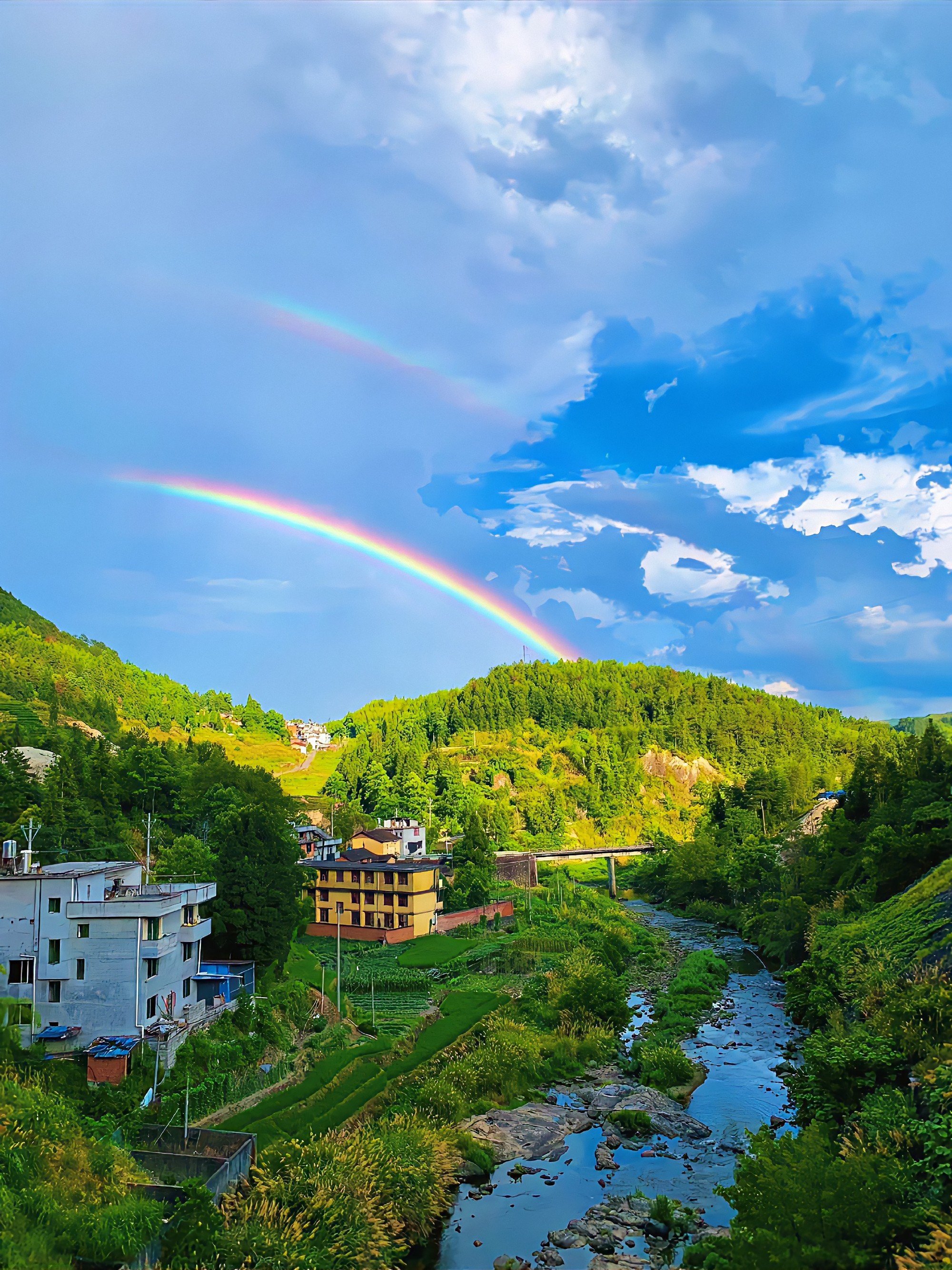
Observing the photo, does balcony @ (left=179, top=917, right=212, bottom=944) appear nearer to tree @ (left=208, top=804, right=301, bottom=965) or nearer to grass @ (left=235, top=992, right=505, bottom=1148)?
tree @ (left=208, top=804, right=301, bottom=965)

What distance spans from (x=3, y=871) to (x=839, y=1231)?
27.9m

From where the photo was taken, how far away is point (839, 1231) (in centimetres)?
1752

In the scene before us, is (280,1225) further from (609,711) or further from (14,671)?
(609,711)

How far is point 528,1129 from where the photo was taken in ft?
99.8

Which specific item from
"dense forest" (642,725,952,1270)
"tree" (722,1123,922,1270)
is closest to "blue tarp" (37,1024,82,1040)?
"dense forest" (642,725,952,1270)

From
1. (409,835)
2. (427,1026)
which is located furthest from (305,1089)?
(409,835)

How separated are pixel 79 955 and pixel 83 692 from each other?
102466 mm

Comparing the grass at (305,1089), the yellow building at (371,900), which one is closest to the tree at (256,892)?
the grass at (305,1089)

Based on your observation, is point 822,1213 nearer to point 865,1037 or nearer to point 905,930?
point 865,1037

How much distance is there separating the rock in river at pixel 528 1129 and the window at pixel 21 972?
1518 cm

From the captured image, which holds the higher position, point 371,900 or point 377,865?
point 377,865

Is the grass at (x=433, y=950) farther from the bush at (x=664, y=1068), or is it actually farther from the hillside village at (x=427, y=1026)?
the bush at (x=664, y=1068)

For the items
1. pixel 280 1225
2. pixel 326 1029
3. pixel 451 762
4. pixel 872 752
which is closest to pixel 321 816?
pixel 451 762

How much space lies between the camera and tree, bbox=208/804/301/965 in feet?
126
